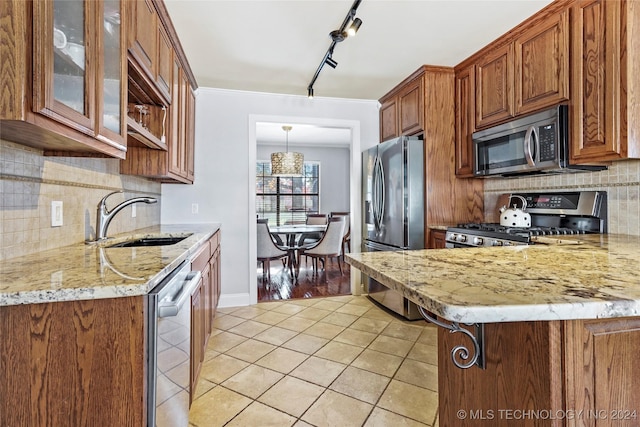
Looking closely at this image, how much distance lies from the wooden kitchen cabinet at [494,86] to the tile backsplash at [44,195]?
112 inches

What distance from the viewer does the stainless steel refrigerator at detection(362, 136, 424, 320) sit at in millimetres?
2969

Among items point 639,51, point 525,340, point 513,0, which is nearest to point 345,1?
point 513,0

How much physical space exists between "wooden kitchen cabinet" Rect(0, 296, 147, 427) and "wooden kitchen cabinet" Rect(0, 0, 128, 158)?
539 millimetres

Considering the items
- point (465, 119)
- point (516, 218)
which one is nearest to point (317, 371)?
point (516, 218)

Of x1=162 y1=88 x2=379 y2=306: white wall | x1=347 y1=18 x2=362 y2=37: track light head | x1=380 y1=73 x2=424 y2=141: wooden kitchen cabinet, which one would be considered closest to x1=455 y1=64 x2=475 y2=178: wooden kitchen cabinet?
x1=380 y1=73 x2=424 y2=141: wooden kitchen cabinet

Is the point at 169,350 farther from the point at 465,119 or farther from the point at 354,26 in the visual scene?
the point at 465,119

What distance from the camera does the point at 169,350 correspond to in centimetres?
108

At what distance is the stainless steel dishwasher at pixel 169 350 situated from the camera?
908 mm

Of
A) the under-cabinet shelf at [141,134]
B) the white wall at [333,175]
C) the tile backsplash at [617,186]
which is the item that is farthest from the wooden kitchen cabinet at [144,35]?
the white wall at [333,175]

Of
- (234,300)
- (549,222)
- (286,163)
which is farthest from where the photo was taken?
(286,163)

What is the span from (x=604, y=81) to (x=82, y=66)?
2.51 meters

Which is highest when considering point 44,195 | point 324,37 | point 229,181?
point 324,37

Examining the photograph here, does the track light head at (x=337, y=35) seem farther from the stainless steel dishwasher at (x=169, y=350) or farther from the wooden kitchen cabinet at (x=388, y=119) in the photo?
the stainless steel dishwasher at (x=169, y=350)

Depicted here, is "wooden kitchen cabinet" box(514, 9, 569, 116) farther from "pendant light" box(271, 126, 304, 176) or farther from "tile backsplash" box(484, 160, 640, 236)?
"pendant light" box(271, 126, 304, 176)
